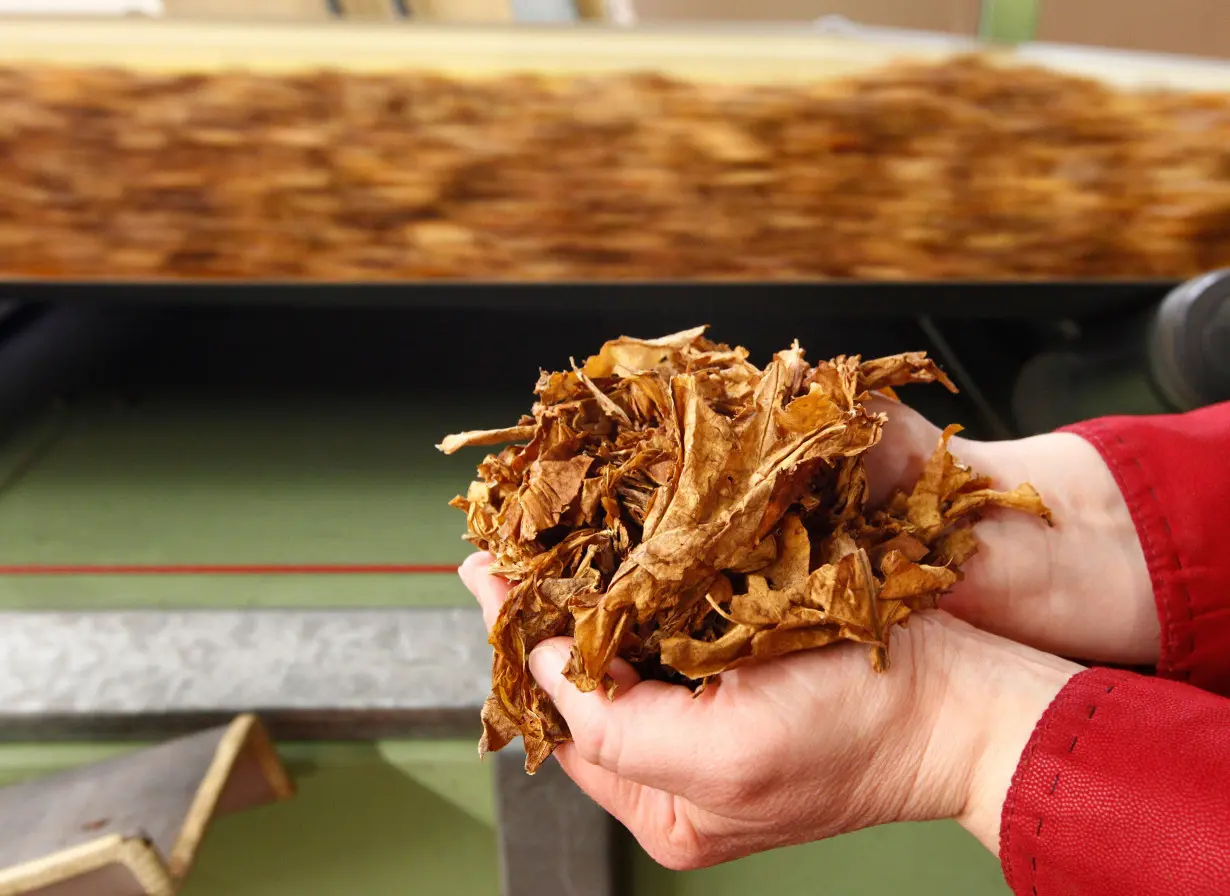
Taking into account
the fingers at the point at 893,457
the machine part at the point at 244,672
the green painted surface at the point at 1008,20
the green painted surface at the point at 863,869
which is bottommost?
the green painted surface at the point at 863,869

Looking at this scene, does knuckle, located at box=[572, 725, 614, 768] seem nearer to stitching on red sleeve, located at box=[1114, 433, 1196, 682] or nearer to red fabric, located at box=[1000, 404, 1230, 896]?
red fabric, located at box=[1000, 404, 1230, 896]

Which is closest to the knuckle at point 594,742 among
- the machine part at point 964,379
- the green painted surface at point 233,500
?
the green painted surface at point 233,500

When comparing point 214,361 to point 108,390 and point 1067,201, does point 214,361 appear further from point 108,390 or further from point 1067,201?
point 1067,201

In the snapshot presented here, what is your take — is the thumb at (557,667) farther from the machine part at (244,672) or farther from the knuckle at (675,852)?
the machine part at (244,672)

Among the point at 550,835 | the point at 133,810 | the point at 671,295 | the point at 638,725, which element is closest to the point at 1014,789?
the point at 638,725

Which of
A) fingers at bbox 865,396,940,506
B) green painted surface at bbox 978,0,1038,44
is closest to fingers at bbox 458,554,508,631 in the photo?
fingers at bbox 865,396,940,506

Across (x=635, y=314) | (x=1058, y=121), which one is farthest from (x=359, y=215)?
(x=1058, y=121)

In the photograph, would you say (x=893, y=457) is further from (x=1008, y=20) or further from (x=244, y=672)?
(x=244, y=672)
